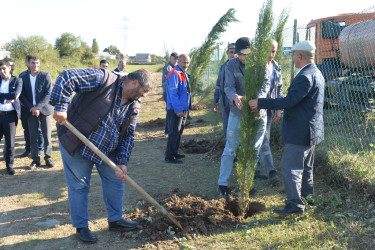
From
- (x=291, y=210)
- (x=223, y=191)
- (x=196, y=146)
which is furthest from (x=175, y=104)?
(x=291, y=210)

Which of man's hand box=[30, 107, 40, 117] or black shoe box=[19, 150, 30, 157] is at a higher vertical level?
man's hand box=[30, 107, 40, 117]

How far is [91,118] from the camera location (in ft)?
11.0

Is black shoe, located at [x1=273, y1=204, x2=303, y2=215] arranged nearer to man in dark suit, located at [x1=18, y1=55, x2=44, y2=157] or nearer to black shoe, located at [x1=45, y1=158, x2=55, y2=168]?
black shoe, located at [x1=45, y1=158, x2=55, y2=168]

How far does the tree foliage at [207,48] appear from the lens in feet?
33.0

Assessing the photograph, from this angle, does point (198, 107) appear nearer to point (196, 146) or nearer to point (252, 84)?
point (196, 146)

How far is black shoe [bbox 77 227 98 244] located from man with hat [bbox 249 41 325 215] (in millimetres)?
2129

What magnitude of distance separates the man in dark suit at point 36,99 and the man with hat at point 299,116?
4355 mm

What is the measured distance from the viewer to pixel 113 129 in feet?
11.6

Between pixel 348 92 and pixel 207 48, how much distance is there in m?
4.33

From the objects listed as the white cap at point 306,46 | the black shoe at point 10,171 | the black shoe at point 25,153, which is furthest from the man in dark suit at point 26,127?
the white cap at point 306,46

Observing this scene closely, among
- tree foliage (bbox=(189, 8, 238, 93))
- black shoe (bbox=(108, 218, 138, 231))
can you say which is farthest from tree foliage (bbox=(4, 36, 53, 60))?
black shoe (bbox=(108, 218, 138, 231))

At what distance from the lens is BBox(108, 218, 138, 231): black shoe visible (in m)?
3.82

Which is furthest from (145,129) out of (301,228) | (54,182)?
(301,228)

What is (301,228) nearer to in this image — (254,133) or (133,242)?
(254,133)
